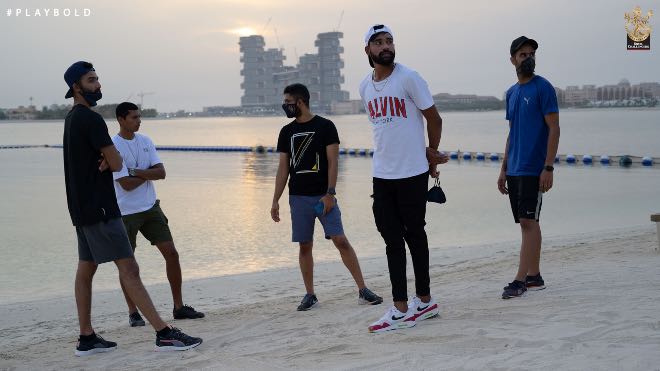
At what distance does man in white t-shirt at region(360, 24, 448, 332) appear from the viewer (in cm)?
485

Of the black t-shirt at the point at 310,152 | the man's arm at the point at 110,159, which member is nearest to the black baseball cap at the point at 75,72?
the man's arm at the point at 110,159

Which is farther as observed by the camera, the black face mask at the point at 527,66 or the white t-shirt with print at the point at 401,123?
the black face mask at the point at 527,66

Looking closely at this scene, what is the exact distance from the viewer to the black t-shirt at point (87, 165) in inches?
187

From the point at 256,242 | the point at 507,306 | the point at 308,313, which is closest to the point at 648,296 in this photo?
the point at 507,306

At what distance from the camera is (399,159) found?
4.86m

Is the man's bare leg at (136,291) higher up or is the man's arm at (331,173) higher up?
the man's arm at (331,173)

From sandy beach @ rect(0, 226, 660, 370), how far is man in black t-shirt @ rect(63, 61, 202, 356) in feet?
1.03

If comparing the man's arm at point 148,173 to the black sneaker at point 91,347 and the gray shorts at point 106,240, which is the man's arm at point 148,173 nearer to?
the gray shorts at point 106,240

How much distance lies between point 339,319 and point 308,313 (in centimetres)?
57

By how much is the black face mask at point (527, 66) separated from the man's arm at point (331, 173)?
1580mm

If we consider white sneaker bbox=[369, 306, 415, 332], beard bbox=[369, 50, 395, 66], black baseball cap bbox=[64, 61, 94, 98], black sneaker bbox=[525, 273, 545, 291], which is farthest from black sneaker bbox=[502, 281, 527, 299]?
black baseball cap bbox=[64, 61, 94, 98]

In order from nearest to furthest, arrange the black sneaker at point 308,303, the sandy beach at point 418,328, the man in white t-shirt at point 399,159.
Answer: the sandy beach at point 418,328 < the man in white t-shirt at point 399,159 < the black sneaker at point 308,303

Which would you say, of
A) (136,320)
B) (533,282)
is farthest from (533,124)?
(136,320)

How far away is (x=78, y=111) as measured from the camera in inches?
188
